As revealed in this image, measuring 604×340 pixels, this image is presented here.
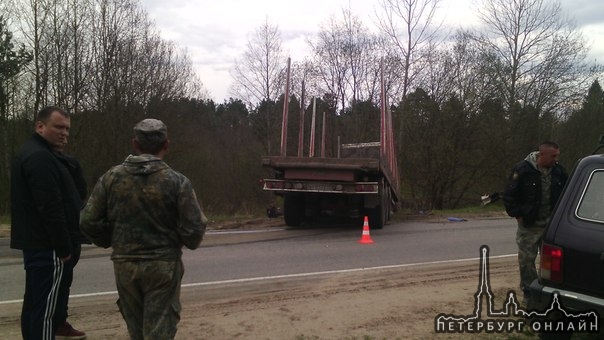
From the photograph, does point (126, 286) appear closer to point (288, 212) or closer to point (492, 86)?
point (288, 212)

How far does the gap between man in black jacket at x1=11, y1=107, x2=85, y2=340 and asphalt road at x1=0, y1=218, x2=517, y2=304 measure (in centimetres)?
260

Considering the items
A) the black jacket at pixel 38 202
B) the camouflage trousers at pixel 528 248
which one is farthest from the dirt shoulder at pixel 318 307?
the black jacket at pixel 38 202

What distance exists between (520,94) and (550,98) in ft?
5.45

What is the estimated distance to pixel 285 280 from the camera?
6805 millimetres

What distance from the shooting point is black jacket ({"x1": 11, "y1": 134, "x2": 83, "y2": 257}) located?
3.47 meters

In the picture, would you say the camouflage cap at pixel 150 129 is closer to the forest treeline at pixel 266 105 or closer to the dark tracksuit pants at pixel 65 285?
the dark tracksuit pants at pixel 65 285

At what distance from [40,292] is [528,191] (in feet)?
15.1

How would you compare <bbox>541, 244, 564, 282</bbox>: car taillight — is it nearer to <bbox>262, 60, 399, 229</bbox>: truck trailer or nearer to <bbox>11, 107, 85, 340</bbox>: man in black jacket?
<bbox>11, 107, 85, 340</bbox>: man in black jacket

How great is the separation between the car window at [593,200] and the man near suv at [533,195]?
1522 millimetres

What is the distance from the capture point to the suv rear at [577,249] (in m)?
3.37

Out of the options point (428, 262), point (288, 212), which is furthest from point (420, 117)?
point (428, 262)

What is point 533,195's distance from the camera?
5164mm

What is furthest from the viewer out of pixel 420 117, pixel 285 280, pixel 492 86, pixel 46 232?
pixel 492 86

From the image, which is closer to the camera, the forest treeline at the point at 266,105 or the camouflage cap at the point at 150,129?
the camouflage cap at the point at 150,129
